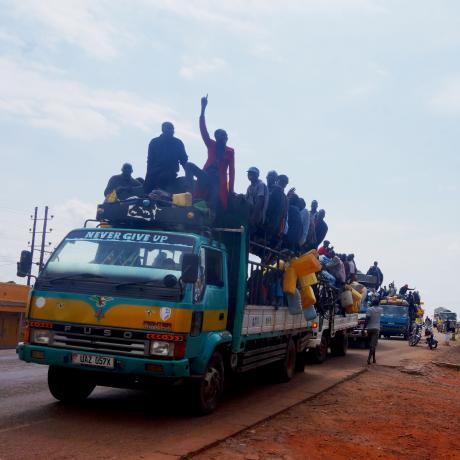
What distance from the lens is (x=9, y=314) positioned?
18766mm

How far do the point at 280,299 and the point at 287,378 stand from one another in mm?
1857

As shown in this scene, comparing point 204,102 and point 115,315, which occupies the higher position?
point 204,102

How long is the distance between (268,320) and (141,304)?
3699mm

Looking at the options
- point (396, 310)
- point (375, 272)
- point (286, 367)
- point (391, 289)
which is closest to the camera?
point (286, 367)

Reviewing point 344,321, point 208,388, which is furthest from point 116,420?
point 344,321

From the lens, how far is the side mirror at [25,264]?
8375 mm

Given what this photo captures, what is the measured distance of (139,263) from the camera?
25.0 ft

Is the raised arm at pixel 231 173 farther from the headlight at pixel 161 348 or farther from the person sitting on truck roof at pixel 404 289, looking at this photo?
the person sitting on truck roof at pixel 404 289

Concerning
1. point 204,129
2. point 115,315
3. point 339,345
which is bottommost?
point 339,345

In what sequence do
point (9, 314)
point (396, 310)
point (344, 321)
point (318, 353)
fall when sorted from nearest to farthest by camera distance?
point (318, 353) < point (344, 321) < point (9, 314) < point (396, 310)

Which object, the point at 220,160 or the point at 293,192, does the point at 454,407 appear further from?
the point at 220,160

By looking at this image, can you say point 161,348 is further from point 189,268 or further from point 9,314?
point 9,314

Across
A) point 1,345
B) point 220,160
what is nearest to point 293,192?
point 220,160

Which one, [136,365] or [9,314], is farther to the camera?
[9,314]
